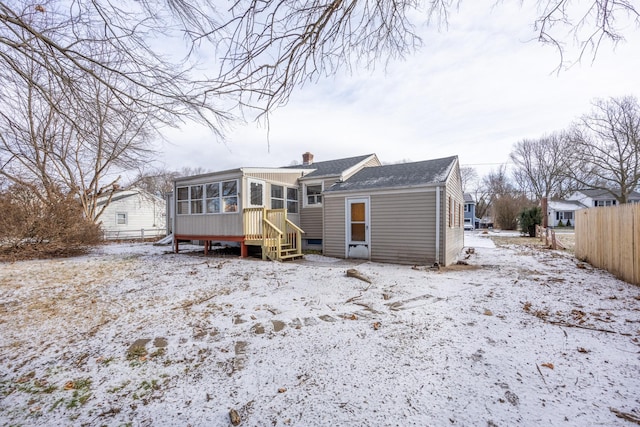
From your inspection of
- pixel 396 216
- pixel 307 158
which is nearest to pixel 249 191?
pixel 396 216

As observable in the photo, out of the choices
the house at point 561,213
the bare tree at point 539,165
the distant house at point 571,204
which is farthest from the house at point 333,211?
the house at point 561,213

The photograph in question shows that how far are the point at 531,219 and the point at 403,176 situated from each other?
15.3 meters

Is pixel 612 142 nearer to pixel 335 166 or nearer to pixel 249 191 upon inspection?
pixel 335 166

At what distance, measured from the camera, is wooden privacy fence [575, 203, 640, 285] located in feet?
18.4

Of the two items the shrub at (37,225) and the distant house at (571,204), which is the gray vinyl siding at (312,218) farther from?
the distant house at (571,204)

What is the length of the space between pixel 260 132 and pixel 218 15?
3.97ft

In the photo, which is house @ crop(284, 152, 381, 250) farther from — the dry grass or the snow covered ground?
the dry grass

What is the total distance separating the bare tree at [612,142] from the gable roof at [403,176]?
20.0 m

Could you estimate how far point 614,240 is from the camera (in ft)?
21.5

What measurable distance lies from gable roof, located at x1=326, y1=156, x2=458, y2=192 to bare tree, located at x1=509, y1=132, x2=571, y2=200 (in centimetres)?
2978

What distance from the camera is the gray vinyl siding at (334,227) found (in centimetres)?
976

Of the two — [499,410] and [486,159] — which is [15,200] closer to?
[499,410]

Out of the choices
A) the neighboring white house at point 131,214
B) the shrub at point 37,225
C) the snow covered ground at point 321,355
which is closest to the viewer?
the snow covered ground at point 321,355

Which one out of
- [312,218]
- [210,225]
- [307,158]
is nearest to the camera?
[210,225]
